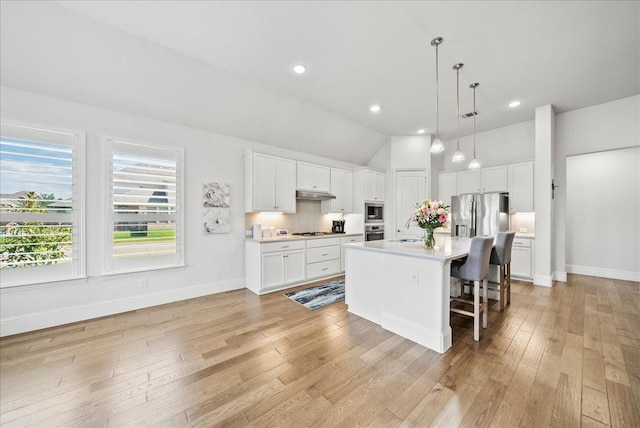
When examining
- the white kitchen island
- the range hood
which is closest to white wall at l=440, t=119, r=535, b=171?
the range hood

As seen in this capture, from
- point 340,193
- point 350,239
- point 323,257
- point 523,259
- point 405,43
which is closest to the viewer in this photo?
point 405,43

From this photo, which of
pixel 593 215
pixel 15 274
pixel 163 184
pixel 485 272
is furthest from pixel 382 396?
pixel 593 215

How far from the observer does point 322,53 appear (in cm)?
289

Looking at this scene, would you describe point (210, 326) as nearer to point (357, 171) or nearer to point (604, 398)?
point (604, 398)

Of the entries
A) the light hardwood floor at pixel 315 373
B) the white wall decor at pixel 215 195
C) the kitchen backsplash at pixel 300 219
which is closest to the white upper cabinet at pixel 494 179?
the light hardwood floor at pixel 315 373

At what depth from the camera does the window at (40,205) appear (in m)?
2.67

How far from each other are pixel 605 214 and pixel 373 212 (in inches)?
185

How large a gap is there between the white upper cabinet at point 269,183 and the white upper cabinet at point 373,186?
5.87 feet

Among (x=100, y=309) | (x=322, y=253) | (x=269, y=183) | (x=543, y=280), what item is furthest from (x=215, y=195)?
(x=543, y=280)

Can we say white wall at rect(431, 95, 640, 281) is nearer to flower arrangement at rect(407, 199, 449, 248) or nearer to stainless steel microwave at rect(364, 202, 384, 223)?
stainless steel microwave at rect(364, 202, 384, 223)

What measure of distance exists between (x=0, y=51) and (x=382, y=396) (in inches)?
180

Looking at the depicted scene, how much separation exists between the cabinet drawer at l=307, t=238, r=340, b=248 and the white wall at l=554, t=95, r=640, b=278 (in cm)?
422

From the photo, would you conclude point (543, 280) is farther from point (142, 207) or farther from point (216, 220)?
point (142, 207)

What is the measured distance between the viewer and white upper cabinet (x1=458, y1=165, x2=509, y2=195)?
5.09 meters
